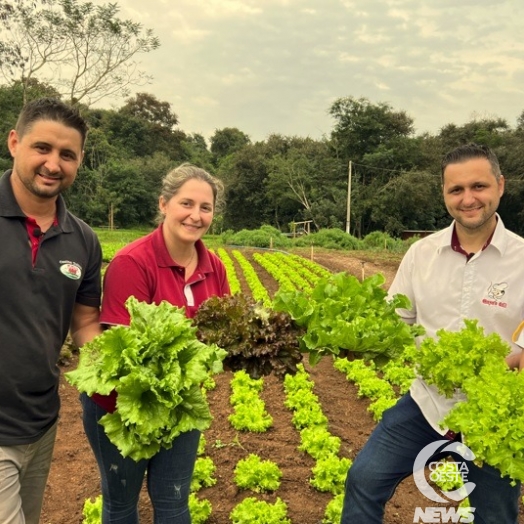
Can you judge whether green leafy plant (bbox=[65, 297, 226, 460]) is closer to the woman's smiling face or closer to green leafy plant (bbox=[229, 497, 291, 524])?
the woman's smiling face

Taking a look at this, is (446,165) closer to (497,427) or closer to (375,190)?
(497,427)

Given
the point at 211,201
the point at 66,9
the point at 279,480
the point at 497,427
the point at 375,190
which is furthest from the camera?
the point at 375,190

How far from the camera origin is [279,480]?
18.2 ft

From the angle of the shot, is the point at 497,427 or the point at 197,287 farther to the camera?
the point at 197,287

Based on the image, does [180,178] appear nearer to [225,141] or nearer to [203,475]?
[203,475]

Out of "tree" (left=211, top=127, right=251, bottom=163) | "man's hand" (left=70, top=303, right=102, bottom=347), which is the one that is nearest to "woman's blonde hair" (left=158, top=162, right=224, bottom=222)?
"man's hand" (left=70, top=303, right=102, bottom=347)

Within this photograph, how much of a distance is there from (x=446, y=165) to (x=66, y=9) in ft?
109

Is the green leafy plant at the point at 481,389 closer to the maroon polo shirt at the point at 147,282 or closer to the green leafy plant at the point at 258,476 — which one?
the maroon polo shirt at the point at 147,282

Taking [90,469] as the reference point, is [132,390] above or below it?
above

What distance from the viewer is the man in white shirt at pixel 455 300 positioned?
3535 mm

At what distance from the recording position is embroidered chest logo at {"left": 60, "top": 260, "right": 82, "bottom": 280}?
3075 mm

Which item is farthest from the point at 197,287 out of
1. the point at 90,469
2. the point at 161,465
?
the point at 90,469

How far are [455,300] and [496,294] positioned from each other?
0.29m

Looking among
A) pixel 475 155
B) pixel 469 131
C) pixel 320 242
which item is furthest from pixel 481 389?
pixel 469 131
